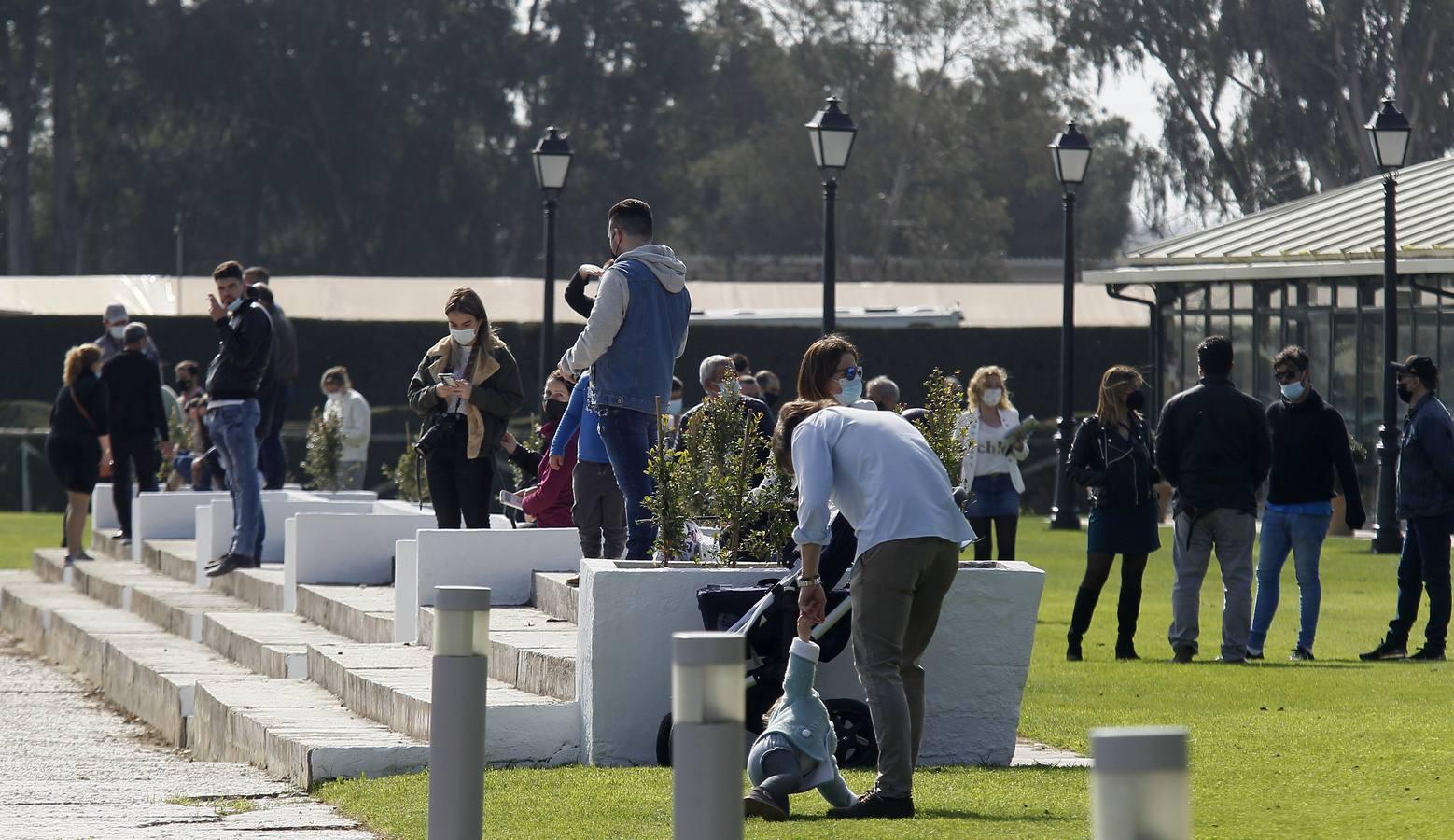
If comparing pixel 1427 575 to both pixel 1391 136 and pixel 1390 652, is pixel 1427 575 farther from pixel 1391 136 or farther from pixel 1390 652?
pixel 1391 136

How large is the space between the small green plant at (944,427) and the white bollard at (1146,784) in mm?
6141

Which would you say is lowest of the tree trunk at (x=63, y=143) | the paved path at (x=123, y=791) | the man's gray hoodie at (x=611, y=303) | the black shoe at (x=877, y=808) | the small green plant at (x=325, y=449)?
the paved path at (x=123, y=791)

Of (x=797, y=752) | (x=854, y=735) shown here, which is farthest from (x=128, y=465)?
(x=797, y=752)

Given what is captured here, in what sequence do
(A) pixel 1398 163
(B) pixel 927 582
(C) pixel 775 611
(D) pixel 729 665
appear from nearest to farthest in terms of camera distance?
(D) pixel 729 665 → (B) pixel 927 582 → (C) pixel 775 611 → (A) pixel 1398 163

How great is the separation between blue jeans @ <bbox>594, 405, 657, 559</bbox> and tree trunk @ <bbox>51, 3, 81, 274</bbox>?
46549 millimetres

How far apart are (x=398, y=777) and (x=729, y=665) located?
4050 mm

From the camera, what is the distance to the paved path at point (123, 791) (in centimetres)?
757

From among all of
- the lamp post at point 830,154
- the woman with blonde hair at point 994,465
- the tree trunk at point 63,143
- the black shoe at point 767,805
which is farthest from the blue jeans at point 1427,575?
the tree trunk at point 63,143

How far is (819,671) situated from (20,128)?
164ft

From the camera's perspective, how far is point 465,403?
11.8 metres

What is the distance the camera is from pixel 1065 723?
9867mm

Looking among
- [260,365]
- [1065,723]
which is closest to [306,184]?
[260,365]

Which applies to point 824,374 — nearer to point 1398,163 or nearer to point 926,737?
point 926,737

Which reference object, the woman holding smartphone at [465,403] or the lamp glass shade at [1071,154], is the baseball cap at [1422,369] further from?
the lamp glass shade at [1071,154]
